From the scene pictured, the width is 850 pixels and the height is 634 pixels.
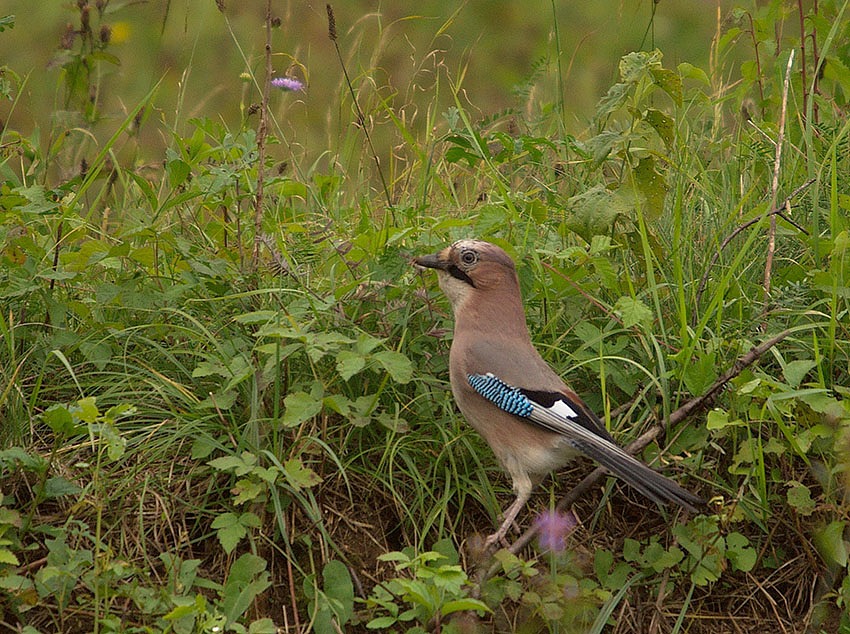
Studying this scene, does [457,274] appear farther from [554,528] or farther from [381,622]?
[381,622]

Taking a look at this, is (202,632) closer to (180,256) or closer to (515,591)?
(515,591)

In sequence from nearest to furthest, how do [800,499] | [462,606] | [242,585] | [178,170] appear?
1. [462,606]
2. [242,585]
3. [800,499]
4. [178,170]

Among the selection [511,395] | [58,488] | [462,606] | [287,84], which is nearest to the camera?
[462,606]

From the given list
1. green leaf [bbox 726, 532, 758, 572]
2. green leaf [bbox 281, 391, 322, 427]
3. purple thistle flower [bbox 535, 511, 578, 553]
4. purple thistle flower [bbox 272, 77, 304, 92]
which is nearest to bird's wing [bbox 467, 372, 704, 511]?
green leaf [bbox 726, 532, 758, 572]

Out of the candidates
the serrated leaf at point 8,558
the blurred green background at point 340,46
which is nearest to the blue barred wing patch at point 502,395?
the serrated leaf at point 8,558

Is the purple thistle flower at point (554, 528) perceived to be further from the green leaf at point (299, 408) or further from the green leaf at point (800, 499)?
the green leaf at point (299, 408)

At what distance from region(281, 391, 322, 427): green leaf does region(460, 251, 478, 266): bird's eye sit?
788mm

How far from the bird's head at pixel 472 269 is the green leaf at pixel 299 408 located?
A: 2.24 ft

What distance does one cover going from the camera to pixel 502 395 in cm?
423

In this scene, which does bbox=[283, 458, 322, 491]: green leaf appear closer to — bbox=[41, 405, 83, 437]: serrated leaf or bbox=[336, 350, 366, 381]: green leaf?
bbox=[336, 350, 366, 381]: green leaf

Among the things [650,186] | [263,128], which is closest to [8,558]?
[263,128]

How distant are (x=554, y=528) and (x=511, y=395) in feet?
1.49

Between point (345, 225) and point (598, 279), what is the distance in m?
1.12

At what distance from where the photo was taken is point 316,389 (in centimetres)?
415
